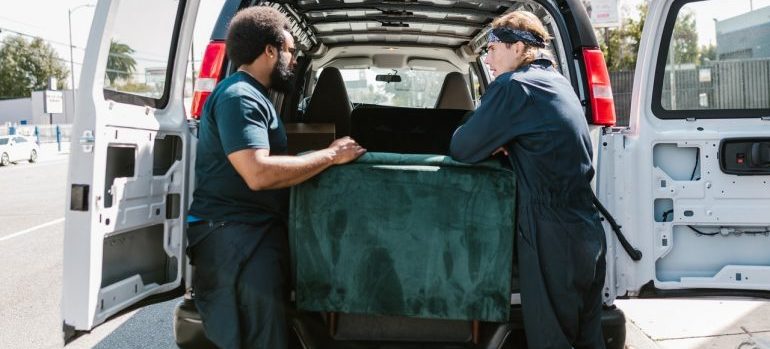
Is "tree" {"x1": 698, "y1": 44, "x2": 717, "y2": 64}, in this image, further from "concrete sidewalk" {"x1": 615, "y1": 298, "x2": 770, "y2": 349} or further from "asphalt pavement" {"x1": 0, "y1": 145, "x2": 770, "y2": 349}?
"concrete sidewalk" {"x1": 615, "y1": 298, "x2": 770, "y2": 349}

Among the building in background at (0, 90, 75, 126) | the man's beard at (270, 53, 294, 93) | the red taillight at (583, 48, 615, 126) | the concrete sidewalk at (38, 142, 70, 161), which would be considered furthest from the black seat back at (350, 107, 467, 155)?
the building in background at (0, 90, 75, 126)

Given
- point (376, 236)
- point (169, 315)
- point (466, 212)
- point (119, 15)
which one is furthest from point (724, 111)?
point (169, 315)

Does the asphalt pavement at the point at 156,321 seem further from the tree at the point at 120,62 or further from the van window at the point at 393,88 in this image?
the van window at the point at 393,88

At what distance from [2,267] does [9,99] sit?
70.0m

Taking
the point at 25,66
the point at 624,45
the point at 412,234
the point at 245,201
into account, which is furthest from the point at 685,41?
the point at 25,66

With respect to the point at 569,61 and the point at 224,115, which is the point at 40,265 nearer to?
the point at 224,115

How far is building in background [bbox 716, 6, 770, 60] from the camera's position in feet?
9.52

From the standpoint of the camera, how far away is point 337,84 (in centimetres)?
500

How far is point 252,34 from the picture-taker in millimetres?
2553

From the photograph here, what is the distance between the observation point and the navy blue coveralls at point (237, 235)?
2371 mm

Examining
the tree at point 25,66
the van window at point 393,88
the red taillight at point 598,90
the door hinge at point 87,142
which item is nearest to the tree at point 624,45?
the van window at point 393,88

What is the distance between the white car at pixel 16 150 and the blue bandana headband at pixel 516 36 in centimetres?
2629

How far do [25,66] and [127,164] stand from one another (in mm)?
74197

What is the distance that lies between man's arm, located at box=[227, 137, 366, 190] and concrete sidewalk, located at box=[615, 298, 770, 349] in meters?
2.85
